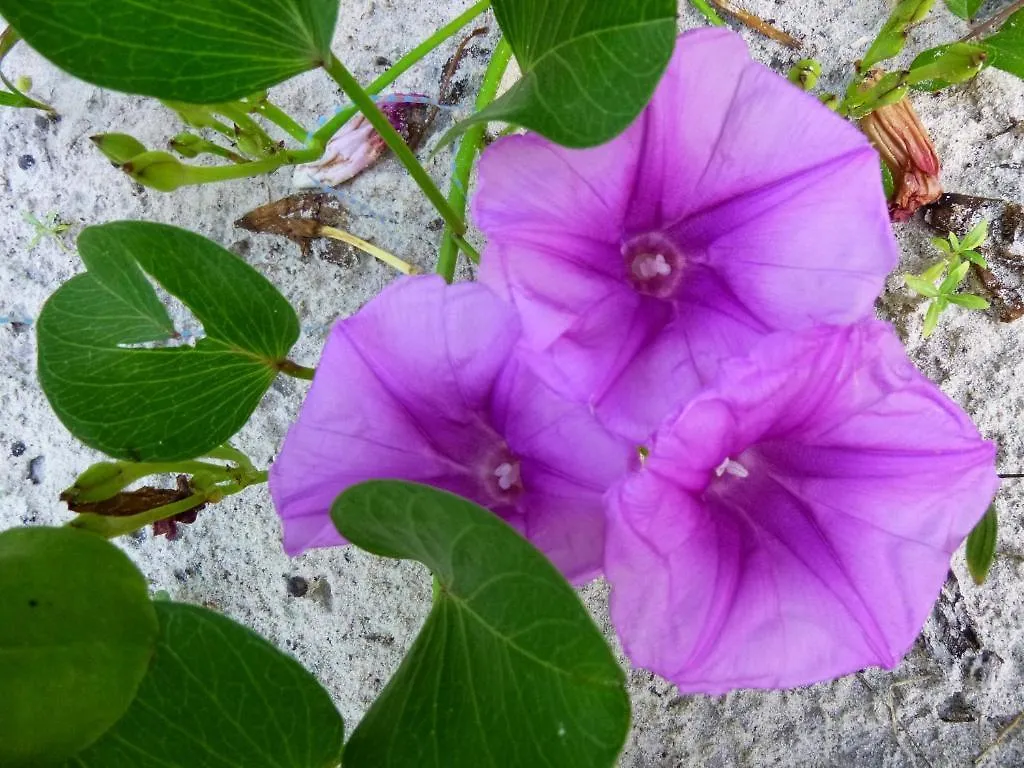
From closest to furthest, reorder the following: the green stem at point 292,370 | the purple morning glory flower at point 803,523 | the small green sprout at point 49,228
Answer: the purple morning glory flower at point 803,523 < the green stem at point 292,370 < the small green sprout at point 49,228

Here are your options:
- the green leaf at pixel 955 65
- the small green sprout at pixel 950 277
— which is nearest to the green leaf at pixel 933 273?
the small green sprout at pixel 950 277

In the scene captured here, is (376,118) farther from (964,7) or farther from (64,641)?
(964,7)

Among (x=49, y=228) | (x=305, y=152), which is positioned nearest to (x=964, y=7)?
(x=305, y=152)

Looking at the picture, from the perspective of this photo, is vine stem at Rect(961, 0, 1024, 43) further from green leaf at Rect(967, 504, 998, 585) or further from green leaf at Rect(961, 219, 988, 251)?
green leaf at Rect(967, 504, 998, 585)

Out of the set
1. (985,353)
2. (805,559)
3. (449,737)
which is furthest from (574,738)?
(985,353)

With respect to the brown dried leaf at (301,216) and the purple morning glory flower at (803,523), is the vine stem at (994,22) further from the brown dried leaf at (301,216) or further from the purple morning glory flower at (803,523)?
the brown dried leaf at (301,216)

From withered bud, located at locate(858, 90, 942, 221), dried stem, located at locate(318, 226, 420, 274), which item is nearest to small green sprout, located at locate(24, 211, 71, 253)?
dried stem, located at locate(318, 226, 420, 274)

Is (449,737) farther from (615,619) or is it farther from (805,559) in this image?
(805,559)
